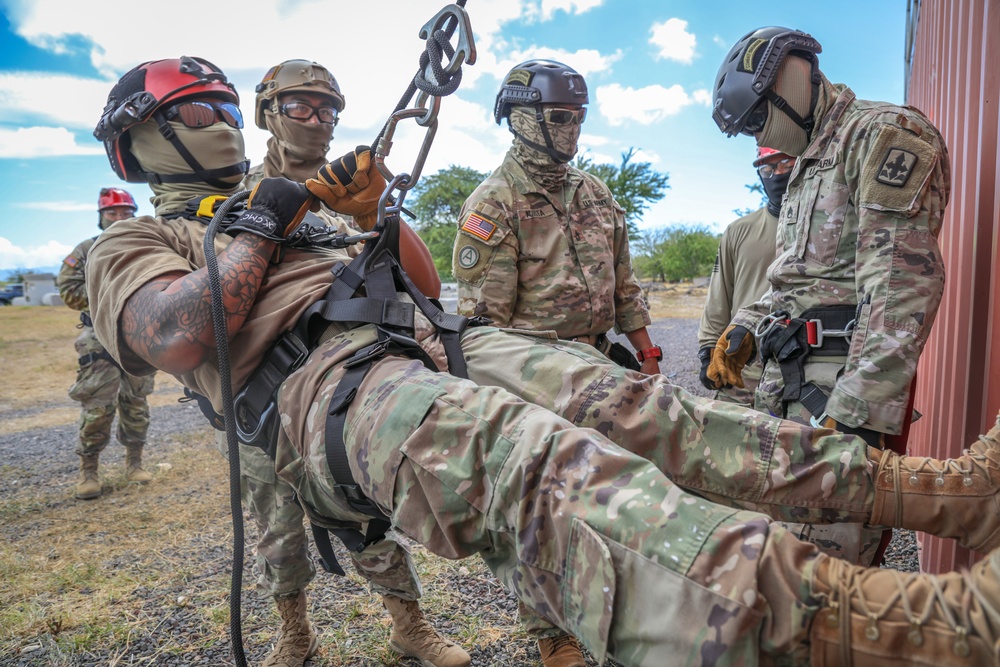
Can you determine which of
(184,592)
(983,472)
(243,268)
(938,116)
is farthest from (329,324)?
(938,116)

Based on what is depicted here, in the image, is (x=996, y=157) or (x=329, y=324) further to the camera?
(x=996, y=157)

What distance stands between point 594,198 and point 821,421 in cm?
187

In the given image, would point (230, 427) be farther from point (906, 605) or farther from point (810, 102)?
point (810, 102)

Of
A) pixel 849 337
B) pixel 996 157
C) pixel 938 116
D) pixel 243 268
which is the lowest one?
pixel 849 337

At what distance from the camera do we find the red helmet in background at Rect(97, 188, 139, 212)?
22.1 ft

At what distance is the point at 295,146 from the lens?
306 centimetres

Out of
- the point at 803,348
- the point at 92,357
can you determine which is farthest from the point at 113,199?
the point at 803,348

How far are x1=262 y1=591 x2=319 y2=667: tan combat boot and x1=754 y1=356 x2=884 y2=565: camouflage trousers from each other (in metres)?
1.96

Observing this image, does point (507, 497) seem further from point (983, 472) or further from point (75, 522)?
point (75, 522)

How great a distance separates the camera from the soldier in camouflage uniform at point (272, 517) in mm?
2510

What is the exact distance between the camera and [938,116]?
3.73 meters

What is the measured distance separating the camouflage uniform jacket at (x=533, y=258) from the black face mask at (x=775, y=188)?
1.27 metres

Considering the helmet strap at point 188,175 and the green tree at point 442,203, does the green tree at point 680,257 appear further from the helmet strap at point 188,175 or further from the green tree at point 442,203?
the helmet strap at point 188,175

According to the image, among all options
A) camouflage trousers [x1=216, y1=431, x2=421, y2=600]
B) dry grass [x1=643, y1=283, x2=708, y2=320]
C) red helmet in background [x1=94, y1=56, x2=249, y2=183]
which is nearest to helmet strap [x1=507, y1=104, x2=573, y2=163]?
red helmet in background [x1=94, y1=56, x2=249, y2=183]
